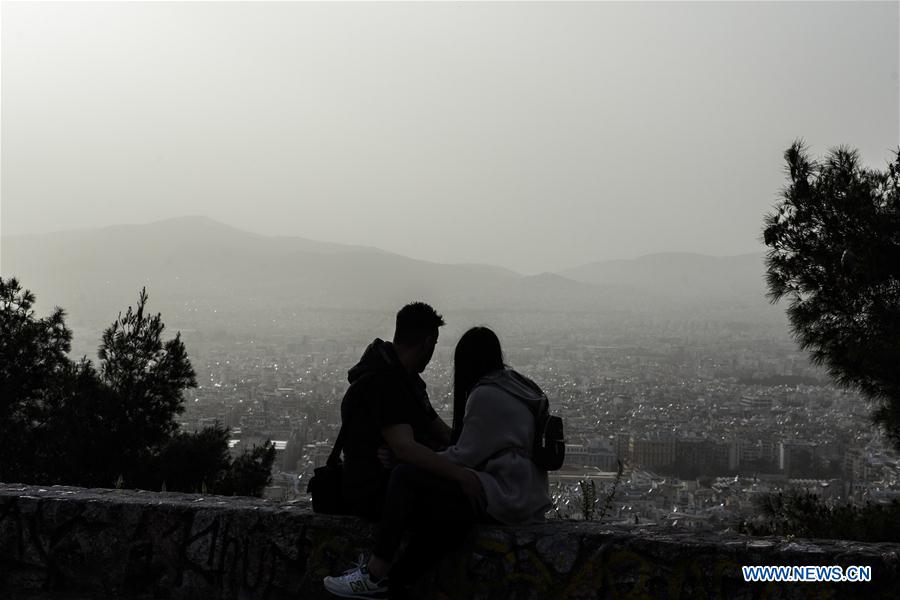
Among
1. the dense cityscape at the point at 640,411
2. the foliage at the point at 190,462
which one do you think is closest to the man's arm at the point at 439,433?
the dense cityscape at the point at 640,411

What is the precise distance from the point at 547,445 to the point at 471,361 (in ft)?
1.65

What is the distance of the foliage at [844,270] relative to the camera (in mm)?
8266

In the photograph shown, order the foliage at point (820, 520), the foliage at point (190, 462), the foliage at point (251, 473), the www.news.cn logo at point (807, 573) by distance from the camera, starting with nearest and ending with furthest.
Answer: the www.news.cn logo at point (807, 573), the foliage at point (820, 520), the foliage at point (251, 473), the foliage at point (190, 462)

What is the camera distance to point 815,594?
12.3 ft

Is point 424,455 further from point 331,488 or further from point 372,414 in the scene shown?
point 331,488

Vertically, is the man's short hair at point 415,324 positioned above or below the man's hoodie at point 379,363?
above

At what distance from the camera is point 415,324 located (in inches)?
174

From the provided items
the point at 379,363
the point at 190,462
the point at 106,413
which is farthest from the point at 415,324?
the point at 106,413

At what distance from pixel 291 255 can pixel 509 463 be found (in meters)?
137

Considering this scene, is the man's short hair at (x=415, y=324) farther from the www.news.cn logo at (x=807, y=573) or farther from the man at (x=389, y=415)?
the www.news.cn logo at (x=807, y=573)

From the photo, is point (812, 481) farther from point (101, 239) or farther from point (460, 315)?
point (101, 239)

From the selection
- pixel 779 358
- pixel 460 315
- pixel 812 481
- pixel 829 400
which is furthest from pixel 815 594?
pixel 460 315

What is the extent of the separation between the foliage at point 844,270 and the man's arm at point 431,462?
525 centimetres

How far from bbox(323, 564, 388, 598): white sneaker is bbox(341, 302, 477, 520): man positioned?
11.5 inches
